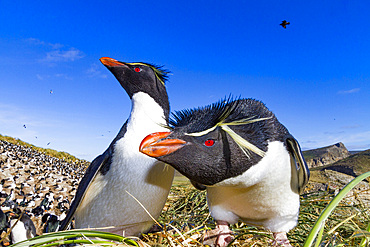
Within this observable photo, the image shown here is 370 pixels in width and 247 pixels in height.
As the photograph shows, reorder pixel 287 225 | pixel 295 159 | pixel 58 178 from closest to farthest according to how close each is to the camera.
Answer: pixel 295 159 → pixel 287 225 → pixel 58 178

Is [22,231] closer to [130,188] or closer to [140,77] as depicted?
[130,188]

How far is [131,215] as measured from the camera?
6.51 ft

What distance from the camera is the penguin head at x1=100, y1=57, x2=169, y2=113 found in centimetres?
230

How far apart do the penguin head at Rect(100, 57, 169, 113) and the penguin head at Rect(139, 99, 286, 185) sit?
865 mm

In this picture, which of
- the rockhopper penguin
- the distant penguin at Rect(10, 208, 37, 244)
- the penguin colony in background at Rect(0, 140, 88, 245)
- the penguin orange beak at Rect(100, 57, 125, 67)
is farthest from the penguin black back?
the penguin colony in background at Rect(0, 140, 88, 245)

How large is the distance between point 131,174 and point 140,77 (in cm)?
81

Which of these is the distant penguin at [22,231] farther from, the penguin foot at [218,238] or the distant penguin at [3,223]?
the penguin foot at [218,238]

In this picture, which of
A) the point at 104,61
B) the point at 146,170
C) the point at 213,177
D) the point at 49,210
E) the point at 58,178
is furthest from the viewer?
the point at 58,178

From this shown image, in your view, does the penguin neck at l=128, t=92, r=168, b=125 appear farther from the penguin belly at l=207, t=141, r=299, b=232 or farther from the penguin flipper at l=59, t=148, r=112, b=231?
the penguin belly at l=207, t=141, r=299, b=232

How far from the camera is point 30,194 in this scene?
477 cm

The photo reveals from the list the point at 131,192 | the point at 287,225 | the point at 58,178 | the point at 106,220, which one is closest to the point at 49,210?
the point at 58,178

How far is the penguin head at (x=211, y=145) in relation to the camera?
1.31 metres

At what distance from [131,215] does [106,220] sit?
0.66 feet

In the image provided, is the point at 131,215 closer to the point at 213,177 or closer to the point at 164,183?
the point at 164,183
